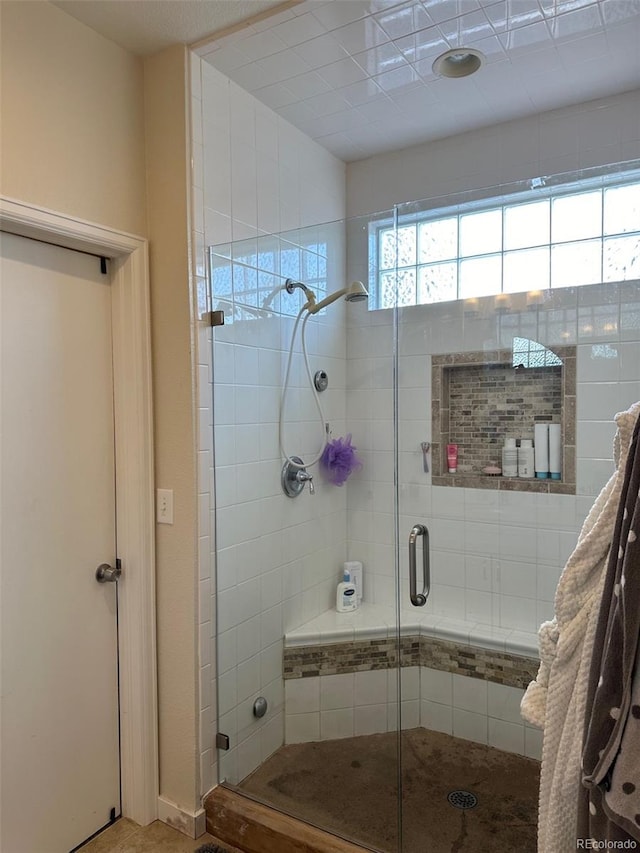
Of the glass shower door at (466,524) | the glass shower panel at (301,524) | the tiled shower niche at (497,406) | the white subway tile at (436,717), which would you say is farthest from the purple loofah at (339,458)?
the white subway tile at (436,717)

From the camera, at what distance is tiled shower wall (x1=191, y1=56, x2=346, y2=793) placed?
6.69ft

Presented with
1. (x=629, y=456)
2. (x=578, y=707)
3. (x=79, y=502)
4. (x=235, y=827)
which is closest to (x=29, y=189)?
(x=79, y=502)

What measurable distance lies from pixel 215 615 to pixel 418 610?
2.44 ft

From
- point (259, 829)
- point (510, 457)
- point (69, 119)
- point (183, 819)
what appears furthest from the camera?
point (510, 457)

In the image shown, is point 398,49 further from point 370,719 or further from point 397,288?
point 370,719

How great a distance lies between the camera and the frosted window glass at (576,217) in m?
2.03

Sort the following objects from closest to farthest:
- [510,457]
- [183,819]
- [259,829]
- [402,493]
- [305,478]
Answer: [259,829]
[183,819]
[510,457]
[402,493]
[305,478]

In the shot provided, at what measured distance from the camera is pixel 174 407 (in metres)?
2.02

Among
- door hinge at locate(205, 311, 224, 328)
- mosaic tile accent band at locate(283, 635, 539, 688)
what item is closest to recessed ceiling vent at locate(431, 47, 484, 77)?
door hinge at locate(205, 311, 224, 328)

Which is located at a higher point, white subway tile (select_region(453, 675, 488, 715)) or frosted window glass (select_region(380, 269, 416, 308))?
frosted window glass (select_region(380, 269, 416, 308))

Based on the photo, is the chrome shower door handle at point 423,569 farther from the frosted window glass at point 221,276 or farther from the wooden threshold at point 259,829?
the frosted window glass at point 221,276

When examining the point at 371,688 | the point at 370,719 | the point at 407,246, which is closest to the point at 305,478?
the point at 371,688

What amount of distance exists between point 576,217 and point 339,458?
126 cm

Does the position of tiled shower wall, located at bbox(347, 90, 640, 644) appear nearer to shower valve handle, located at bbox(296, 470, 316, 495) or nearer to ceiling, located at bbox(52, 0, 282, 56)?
shower valve handle, located at bbox(296, 470, 316, 495)
